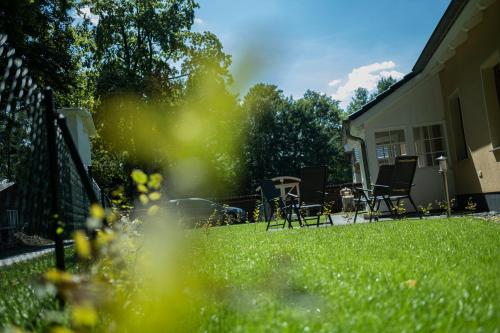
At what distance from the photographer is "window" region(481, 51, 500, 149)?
8.16m

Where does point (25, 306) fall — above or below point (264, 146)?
below

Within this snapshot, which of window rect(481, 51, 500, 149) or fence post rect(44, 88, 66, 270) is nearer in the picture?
fence post rect(44, 88, 66, 270)

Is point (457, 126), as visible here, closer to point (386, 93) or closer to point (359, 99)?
point (386, 93)

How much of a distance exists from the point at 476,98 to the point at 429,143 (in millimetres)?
2939

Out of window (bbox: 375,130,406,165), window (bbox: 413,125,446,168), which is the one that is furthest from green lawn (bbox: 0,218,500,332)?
window (bbox: 375,130,406,165)

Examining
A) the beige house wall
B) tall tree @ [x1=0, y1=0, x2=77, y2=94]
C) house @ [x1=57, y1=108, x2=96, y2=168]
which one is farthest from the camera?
house @ [x1=57, y1=108, x2=96, y2=168]

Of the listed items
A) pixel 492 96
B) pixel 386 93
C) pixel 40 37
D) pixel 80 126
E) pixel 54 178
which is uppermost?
pixel 40 37

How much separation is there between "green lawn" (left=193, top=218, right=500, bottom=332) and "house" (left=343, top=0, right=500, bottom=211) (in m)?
4.32

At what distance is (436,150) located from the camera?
453 inches

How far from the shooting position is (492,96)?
8.24m

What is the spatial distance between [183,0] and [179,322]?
26.2m

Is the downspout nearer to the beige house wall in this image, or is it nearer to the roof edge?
the roof edge

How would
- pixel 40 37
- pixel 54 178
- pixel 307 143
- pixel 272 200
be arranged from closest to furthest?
pixel 54 178
pixel 272 200
pixel 40 37
pixel 307 143

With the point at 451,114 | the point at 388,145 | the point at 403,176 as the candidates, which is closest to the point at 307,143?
the point at 388,145
